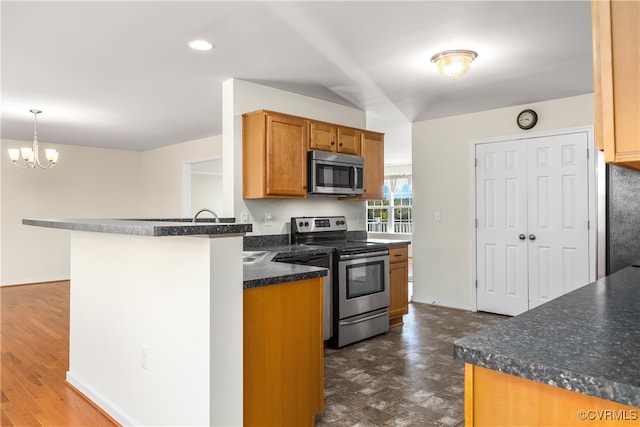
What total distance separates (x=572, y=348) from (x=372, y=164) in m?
3.80

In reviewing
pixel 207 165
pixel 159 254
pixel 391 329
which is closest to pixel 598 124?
pixel 159 254

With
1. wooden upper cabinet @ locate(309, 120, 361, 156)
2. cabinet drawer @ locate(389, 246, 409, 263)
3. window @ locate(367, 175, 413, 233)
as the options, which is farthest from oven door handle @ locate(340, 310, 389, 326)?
window @ locate(367, 175, 413, 233)

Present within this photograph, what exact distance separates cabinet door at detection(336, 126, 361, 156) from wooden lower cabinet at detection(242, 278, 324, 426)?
2336 mm

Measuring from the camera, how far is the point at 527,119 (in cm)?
446

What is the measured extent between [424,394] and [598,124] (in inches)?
87.9

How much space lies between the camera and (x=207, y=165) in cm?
763

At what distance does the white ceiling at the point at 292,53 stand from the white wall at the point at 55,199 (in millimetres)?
2267

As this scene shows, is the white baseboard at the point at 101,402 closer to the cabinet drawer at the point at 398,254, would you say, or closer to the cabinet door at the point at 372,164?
the cabinet drawer at the point at 398,254

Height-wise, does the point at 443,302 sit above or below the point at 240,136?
below

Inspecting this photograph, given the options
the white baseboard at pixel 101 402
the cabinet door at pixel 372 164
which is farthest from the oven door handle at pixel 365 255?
the white baseboard at pixel 101 402

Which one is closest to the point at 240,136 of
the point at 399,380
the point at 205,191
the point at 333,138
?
the point at 333,138

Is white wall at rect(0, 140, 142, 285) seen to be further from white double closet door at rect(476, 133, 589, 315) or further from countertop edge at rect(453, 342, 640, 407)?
countertop edge at rect(453, 342, 640, 407)

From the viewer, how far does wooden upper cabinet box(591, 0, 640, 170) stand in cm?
81

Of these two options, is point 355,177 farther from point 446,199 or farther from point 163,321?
point 163,321
